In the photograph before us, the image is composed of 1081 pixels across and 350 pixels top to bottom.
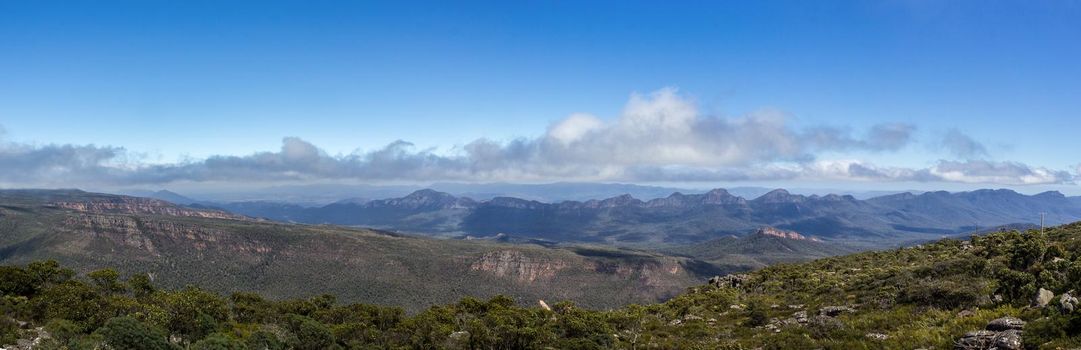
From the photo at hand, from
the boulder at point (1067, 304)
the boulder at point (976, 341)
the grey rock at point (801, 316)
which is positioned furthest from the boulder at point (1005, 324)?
the grey rock at point (801, 316)

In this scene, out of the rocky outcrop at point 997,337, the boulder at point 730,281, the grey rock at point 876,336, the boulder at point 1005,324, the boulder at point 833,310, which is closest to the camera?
the rocky outcrop at point 997,337

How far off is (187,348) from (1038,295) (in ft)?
180

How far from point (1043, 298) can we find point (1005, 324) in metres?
5.24

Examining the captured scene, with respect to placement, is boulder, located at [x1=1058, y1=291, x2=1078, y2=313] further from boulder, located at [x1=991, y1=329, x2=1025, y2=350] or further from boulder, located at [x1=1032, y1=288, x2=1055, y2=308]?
boulder, located at [x1=1032, y1=288, x2=1055, y2=308]

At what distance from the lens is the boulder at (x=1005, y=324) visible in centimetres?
2634

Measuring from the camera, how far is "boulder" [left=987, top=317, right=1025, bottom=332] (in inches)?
1037

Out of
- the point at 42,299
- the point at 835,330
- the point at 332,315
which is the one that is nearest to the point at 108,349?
the point at 42,299

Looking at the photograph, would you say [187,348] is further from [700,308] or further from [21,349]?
[700,308]

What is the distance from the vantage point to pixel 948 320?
106 ft

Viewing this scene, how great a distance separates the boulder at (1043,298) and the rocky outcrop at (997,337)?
3.39 meters

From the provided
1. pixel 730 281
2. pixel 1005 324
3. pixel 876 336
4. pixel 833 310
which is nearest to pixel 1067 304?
pixel 1005 324

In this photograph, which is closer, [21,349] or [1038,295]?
[1038,295]

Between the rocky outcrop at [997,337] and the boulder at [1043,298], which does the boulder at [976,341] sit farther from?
the boulder at [1043,298]

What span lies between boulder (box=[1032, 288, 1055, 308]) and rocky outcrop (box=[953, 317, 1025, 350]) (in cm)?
339
